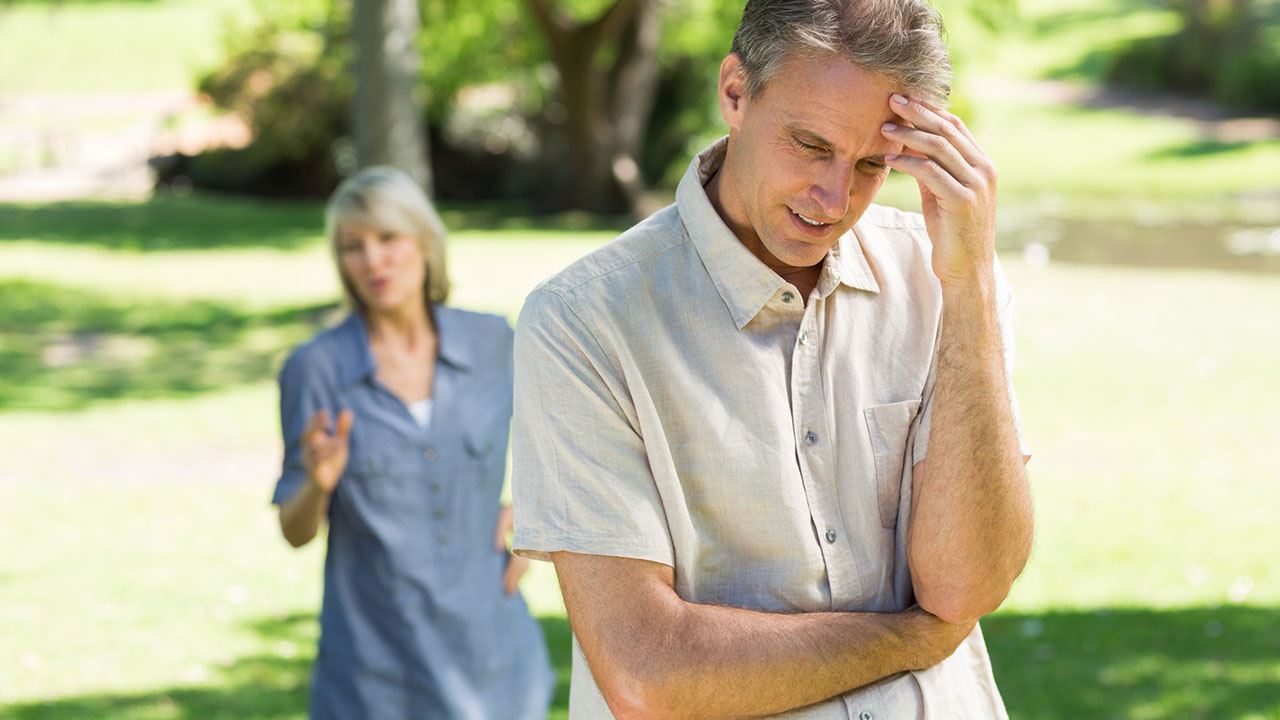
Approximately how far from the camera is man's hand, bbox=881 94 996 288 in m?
2.11

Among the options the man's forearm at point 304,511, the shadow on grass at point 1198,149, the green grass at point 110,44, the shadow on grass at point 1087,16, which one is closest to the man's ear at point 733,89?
the man's forearm at point 304,511

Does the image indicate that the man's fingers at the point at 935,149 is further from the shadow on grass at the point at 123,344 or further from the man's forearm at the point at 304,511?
the shadow on grass at the point at 123,344

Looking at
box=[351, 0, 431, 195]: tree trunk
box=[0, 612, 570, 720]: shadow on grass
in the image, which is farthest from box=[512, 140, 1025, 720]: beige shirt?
box=[351, 0, 431, 195]: tree trunk

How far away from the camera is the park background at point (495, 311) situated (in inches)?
263

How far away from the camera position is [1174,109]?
152ft

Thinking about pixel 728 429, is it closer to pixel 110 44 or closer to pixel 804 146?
pixel 804 146

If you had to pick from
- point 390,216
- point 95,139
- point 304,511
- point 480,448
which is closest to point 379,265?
point 390,216

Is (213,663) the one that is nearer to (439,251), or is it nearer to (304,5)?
(439,251)

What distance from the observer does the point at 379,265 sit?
435cm

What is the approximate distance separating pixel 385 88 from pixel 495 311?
3753mm

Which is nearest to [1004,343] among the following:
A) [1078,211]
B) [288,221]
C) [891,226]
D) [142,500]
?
[891,226]

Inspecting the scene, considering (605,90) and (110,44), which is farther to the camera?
(110,44)

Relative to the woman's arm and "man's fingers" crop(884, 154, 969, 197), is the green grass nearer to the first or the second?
the woman's arm

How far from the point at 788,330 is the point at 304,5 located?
25.8 m
